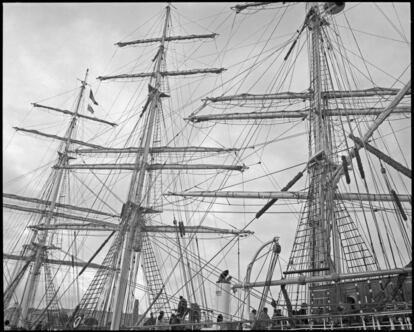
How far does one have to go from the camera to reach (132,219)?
1442 cm

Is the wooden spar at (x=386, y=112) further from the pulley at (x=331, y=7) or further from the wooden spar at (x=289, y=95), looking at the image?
the wooden spar at (x=289, y=95)

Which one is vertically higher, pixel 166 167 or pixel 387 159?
pixel 166 167

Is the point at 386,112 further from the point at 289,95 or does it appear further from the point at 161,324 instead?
the point at 289,95

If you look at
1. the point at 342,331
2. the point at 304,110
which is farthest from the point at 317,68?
the point at 342,331

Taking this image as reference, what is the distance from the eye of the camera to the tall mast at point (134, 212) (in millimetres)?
11656

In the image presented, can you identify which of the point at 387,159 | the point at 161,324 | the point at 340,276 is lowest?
the point at 161,324

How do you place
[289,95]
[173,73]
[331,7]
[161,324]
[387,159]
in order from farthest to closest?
[173,73] → [289,95] → [331,7] → [161,324] → [387,159]

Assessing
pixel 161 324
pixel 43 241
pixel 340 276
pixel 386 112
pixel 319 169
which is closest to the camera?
pixel 340 276

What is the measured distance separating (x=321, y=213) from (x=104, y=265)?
9.88 m

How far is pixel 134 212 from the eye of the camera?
1452 cm

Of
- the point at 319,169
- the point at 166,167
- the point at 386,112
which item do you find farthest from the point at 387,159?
the point at 166,167

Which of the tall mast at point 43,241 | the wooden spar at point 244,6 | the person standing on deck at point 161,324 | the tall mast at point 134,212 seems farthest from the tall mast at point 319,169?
the tall mast at point 43,241

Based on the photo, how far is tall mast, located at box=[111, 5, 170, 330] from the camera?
459 inches

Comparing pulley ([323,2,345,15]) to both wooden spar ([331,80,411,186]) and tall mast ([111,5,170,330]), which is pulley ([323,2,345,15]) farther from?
tall mast ([111,5,170,330])
